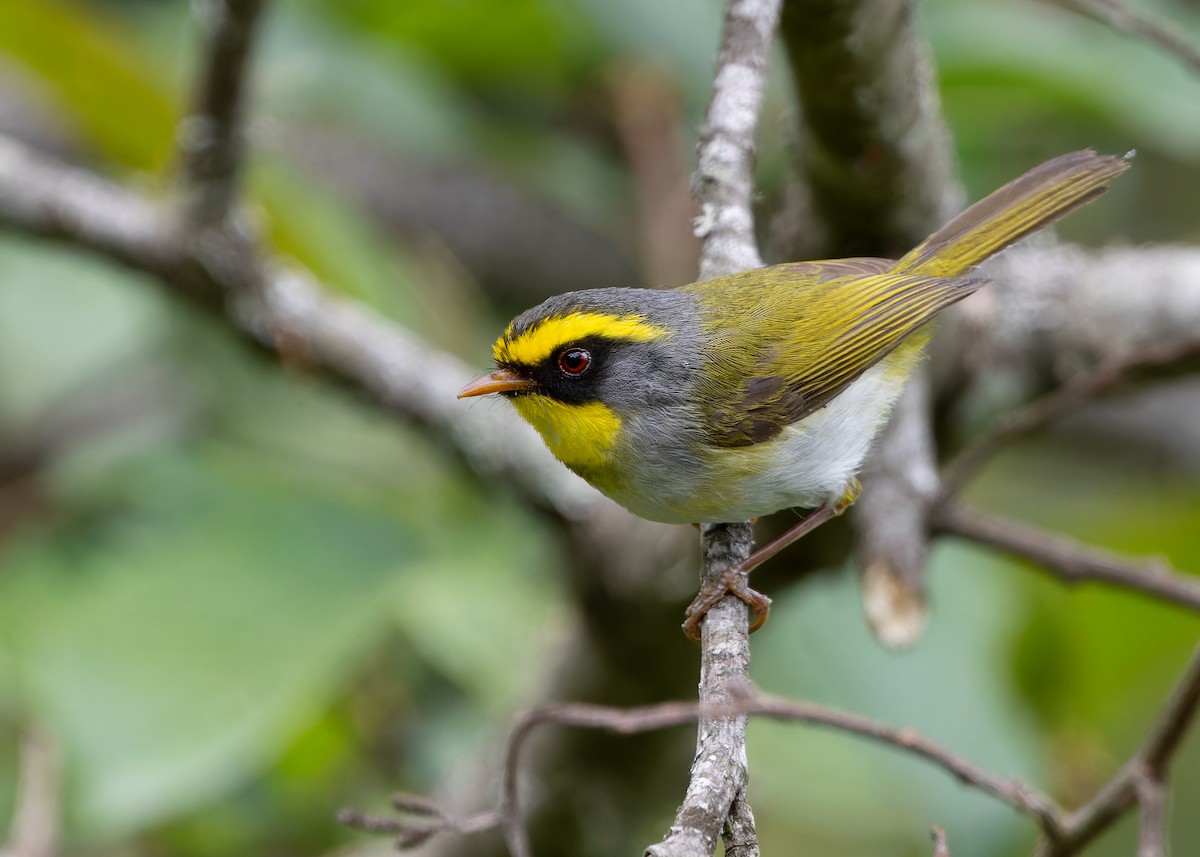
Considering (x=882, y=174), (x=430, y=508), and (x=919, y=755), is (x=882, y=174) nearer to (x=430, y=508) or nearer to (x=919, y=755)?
(x=919, y=755)

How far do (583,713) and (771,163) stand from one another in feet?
9.17

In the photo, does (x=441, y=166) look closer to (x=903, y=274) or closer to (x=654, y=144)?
(x=654, y=144)

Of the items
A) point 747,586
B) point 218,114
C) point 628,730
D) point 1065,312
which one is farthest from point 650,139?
point 628,730

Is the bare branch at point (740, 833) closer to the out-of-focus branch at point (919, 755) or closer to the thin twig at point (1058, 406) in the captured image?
the out-of-focus branch at point (919, 755)

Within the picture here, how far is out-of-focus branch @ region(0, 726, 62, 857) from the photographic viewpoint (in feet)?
8.80

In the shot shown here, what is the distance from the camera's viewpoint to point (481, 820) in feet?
6.56

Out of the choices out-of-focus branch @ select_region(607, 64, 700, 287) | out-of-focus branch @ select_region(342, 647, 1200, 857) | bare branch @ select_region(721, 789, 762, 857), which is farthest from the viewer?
out-of-focus branch @ select_region(607, 64, 700, 287)

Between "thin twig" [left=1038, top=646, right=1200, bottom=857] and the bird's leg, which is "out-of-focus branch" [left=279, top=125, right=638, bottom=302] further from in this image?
"thin twig" [left=1038, top=646, right=1200, bottom=857]

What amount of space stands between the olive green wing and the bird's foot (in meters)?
0.41

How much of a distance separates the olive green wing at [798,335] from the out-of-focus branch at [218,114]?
4.10 feet

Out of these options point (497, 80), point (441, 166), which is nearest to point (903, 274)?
point (497, 80)

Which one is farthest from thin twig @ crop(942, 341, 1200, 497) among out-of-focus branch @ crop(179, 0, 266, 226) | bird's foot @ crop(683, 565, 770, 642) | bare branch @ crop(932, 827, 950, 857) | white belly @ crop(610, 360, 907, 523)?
out-of-focus branch @ crop(179, 0, 266, 226)

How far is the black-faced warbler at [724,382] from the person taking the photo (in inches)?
102

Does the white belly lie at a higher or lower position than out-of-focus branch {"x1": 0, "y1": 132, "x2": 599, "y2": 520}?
lower
